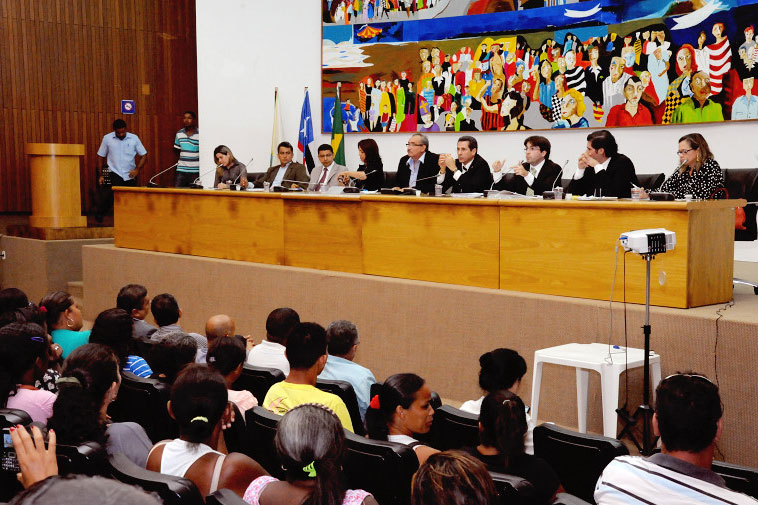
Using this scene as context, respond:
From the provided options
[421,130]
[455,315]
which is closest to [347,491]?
[455,315]

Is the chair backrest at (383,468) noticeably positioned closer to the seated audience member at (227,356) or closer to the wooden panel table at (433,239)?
the seated audience member at (227,356)

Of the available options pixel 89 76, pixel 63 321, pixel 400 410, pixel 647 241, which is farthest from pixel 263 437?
pixel 89 76

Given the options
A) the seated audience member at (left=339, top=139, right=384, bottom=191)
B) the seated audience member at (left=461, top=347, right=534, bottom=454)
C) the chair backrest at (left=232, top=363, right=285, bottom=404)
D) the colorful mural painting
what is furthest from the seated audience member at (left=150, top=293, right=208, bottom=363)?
the colorful mural painting

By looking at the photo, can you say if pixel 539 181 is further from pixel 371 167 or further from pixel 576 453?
pixel 576 453

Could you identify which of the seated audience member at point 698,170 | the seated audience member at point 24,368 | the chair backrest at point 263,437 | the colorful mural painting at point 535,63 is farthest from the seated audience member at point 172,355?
the colorful mural painting at point 535,63

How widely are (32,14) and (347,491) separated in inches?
430

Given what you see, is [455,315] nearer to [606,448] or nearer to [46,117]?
[606,448]

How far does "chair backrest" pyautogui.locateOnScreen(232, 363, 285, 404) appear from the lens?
3621 millimetres

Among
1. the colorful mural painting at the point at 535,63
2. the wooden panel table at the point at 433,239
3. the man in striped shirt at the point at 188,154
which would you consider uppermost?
the colorful mural painting at the point at 535,63

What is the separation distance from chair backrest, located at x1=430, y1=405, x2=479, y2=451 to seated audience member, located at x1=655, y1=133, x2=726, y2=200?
10.3ft

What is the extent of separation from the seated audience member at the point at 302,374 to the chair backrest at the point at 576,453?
73 centimetres

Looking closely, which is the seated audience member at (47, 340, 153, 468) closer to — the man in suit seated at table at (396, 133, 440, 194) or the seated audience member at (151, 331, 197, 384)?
the seated audience member at (151, 331, 197, 384)

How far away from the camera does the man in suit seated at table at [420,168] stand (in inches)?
273

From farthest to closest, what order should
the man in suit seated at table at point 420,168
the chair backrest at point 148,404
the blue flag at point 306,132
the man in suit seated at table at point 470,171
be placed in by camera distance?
the blue flag at point 306,132, the man in suit seated at table at point 420,168, the man in suit seated at table at point 470,171, the chair backrest at point 148,404
